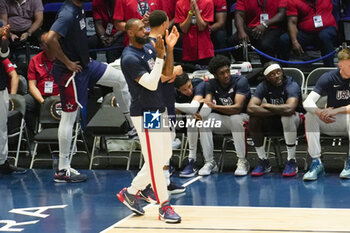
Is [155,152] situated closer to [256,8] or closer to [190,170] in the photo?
[190,170]

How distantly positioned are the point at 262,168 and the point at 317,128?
2.79ft

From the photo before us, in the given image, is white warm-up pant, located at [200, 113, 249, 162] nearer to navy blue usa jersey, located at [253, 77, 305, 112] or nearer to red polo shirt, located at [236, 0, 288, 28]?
navy blue usa jersey, located at [253, 77, 305, 112]

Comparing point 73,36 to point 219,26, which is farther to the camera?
point 219,26

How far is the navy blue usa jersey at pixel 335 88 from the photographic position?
8992mm

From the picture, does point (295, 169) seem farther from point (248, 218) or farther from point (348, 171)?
point (248, 218)

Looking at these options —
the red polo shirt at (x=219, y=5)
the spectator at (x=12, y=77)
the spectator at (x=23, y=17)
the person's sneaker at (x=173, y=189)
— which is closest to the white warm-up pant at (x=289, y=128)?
the person's sneaker at (x=173, y=189)

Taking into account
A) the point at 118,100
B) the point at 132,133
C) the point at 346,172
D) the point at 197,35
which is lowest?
the point at 346,172

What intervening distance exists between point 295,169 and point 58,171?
9.50ft

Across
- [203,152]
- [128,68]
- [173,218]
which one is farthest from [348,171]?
[128,68]

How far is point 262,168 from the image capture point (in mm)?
9336

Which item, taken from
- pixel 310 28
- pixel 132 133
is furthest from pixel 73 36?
pixel 310 28

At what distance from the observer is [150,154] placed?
6.92 m

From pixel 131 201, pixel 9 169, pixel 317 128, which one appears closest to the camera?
pixel 131 201

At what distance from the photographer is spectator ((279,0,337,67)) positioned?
35.8 ft
